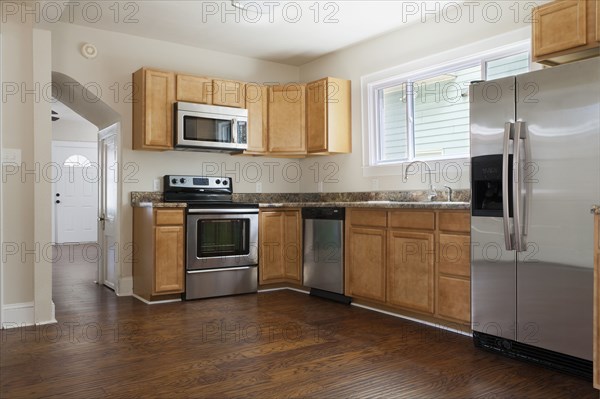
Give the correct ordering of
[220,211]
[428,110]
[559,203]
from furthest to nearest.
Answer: [220,211] → [428,110] → [559,203]

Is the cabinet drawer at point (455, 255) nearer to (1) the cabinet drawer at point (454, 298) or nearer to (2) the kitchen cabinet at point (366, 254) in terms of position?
(1) the cabinet drawer at point (454, 298)

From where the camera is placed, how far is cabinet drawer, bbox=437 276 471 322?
3305 millimetres

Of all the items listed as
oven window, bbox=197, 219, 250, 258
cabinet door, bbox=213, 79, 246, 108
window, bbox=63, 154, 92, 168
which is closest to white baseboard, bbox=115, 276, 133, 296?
oven window, bbox=197, 219, 250, 258

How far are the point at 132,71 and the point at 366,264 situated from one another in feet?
9.88

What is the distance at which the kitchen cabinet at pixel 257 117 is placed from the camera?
5.35 metres

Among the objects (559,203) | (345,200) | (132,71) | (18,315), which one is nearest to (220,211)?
(345,200)

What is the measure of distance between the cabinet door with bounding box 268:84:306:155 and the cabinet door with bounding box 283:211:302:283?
0.78 metres

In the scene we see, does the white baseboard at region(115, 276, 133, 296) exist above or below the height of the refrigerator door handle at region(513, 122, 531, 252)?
below

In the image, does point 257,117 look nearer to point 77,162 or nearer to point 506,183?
point 506,183

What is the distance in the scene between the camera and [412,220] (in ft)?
12.2

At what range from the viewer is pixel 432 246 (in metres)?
3.54

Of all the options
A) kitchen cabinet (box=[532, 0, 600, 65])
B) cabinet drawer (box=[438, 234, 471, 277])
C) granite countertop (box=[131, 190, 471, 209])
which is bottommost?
cabinet drawer (box=[438, 234, 471, 277])

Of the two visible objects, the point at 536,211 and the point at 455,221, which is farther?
the point at 455,221

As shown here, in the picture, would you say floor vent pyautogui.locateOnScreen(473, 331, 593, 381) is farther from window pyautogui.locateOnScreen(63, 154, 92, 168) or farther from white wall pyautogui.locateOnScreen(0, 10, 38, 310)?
window pyautogui.locateOnScreen(63, 154, 92, 168)
